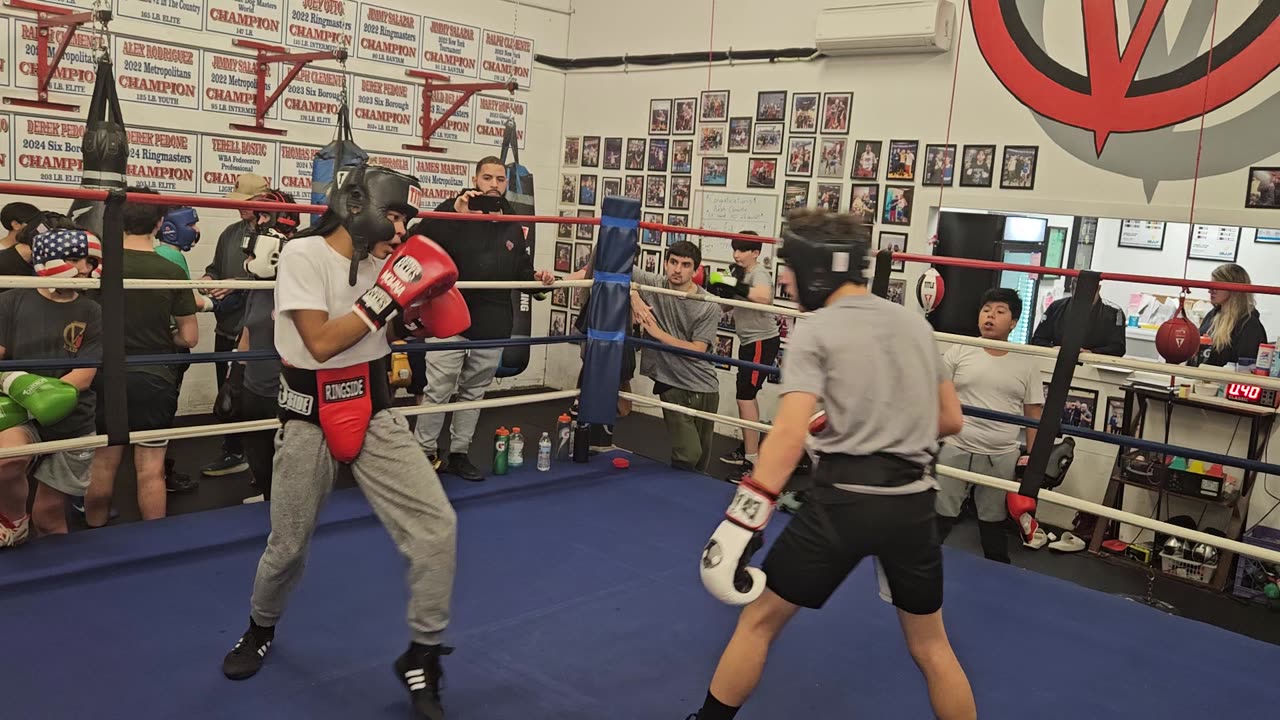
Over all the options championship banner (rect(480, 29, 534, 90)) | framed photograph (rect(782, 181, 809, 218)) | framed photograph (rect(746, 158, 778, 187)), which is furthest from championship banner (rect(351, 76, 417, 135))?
framed photograph (rect(782, 181, 809, 218))

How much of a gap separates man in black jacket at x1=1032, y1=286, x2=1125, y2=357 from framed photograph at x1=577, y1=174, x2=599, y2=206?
330 centimetres

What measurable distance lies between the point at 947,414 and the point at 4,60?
191 inches

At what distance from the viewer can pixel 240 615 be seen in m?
2.51

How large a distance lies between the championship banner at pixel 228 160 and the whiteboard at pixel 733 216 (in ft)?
8.48

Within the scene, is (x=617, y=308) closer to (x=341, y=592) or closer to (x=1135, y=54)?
(x=341, y=592)

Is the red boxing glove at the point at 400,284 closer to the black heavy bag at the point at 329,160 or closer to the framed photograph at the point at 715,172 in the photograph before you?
the black heavy bag at the point at 329,160

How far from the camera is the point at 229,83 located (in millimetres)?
5586

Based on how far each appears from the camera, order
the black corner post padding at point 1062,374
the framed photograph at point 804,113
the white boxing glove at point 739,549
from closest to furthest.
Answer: the white boxing glove at point 739,549 → the black corner post padding at point 1062,374 → the framed photograph at point 804,113

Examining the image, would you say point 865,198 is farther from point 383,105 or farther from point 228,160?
point 228,160

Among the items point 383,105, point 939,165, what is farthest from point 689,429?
point 383,105

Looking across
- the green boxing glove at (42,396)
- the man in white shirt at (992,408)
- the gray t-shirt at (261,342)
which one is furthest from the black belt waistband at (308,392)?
the man in white shirt at (992,408)

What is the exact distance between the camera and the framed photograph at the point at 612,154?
22.6ft

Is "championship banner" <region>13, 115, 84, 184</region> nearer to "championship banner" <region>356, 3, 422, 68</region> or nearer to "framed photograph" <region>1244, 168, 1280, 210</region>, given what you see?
"championship banner" <region>356, 3, 422, 68</region>

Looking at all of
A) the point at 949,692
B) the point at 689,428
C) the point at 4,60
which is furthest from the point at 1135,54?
the point at 4,60
